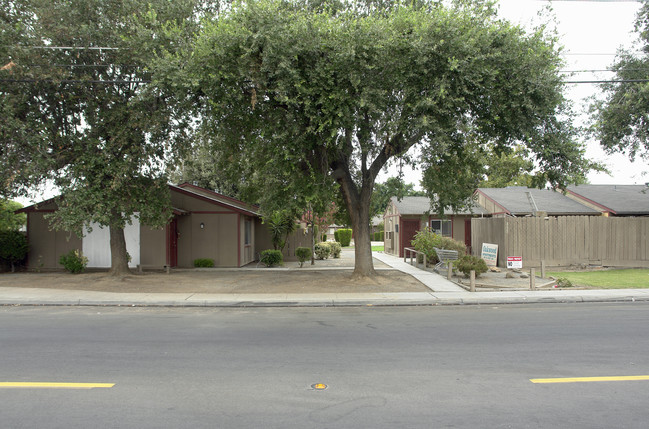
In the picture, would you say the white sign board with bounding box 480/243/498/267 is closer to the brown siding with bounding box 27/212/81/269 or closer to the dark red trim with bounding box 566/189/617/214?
the dark red trim with bounding box 566/189/617/214

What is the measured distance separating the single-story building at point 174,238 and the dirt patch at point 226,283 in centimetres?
261

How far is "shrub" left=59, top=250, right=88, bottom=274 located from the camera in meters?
17.2

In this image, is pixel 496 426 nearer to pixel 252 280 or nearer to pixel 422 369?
pixel 422 369

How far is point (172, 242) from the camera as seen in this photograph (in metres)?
20.0

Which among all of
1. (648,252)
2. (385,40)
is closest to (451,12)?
(385,40)

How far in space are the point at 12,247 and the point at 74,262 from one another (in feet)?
10.5

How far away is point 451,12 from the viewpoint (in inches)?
454

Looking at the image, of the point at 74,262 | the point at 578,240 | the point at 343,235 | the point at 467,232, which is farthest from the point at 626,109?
the point at 343,235

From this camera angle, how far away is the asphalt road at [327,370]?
4215mm

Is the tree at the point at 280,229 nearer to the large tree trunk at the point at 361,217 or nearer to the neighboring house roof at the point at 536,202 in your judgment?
the large tree trunk at the point at 361,217

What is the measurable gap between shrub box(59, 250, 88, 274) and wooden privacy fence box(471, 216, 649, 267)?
17971 mm

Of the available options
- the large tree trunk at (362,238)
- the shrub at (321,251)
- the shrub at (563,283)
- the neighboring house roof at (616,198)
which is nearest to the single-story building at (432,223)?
the shrub at (321,251)

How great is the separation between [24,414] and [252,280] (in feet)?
36.6

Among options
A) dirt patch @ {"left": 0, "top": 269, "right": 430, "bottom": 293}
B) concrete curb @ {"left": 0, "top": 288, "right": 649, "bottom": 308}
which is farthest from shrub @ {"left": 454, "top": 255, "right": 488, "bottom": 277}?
concrete curb @ {"left": 0, "top": 288, "right": 649, "bottom": 308}
